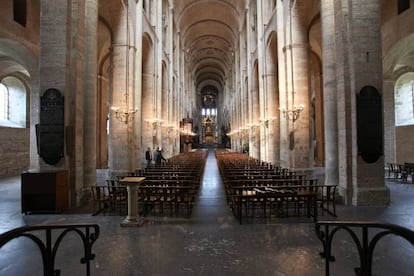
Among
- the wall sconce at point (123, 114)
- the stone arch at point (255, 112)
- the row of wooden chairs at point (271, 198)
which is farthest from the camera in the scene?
the stone arch at point (255, 112)

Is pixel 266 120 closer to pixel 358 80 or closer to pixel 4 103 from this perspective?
pixel 358 80

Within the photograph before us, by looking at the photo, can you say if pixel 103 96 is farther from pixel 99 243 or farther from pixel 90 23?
pixel 99 243

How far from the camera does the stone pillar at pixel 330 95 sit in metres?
9.54

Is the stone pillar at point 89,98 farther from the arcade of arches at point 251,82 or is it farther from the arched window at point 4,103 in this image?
the arched window at point 4,103

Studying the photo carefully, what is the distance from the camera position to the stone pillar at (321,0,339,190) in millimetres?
9539

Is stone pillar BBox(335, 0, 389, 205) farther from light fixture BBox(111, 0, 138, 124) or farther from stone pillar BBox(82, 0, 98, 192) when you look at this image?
light fixture BBox(111, 0, 138, 124)

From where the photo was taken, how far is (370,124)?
313 inches

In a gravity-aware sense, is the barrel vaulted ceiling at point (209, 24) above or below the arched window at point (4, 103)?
above

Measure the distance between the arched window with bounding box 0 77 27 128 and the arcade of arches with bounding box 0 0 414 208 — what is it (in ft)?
0.24

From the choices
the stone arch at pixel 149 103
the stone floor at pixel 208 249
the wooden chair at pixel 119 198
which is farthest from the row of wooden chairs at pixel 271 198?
the stone arch at pixel 149 103

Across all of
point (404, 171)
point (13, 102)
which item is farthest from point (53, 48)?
point (404, 171)

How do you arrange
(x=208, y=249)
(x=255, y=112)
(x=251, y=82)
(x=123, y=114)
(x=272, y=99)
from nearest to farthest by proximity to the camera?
(x=208, y=249)
(x=123, y=114)
(x=272, y=99)
(x=255, y=112)
(x=251, y=82)

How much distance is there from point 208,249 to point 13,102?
66.4 feet

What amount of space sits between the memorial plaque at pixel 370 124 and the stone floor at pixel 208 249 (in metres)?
1.80
